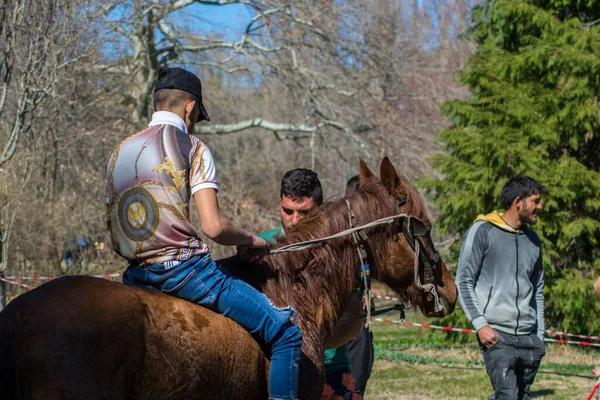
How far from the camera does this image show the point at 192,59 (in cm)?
2019

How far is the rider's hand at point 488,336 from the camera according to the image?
19.9 feet

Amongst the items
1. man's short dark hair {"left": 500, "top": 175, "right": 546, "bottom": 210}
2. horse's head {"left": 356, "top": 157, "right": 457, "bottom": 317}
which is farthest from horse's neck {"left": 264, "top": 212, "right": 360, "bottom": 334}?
man's short dark hair {"left": 500, "top": 175, "right": 546, "bottom": 210}

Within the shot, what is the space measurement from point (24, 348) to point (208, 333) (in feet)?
2.66

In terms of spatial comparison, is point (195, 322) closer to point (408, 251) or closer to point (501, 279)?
point (408, 251)

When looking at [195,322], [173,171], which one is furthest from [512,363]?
[173,171]

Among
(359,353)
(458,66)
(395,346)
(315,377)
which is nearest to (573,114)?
(395,346)

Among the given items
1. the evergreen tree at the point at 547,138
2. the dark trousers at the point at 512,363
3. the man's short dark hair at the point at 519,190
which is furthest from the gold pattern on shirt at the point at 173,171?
the evergreen tree at the point at 547,138

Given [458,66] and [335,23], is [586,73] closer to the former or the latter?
[335,23]

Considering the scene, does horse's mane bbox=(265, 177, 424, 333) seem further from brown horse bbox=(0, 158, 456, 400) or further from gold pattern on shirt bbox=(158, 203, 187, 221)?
gold pattern on shirt bbox=(158, 203, 187, 221)

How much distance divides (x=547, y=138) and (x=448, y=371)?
13.7ft

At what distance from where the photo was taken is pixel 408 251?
4328 millimetres

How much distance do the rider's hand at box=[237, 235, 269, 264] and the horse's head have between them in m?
0.71

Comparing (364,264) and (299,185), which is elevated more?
(299,185)

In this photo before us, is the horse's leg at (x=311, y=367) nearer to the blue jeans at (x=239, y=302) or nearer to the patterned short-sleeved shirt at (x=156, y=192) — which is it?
the blue jeans at (x=239, y=302)
